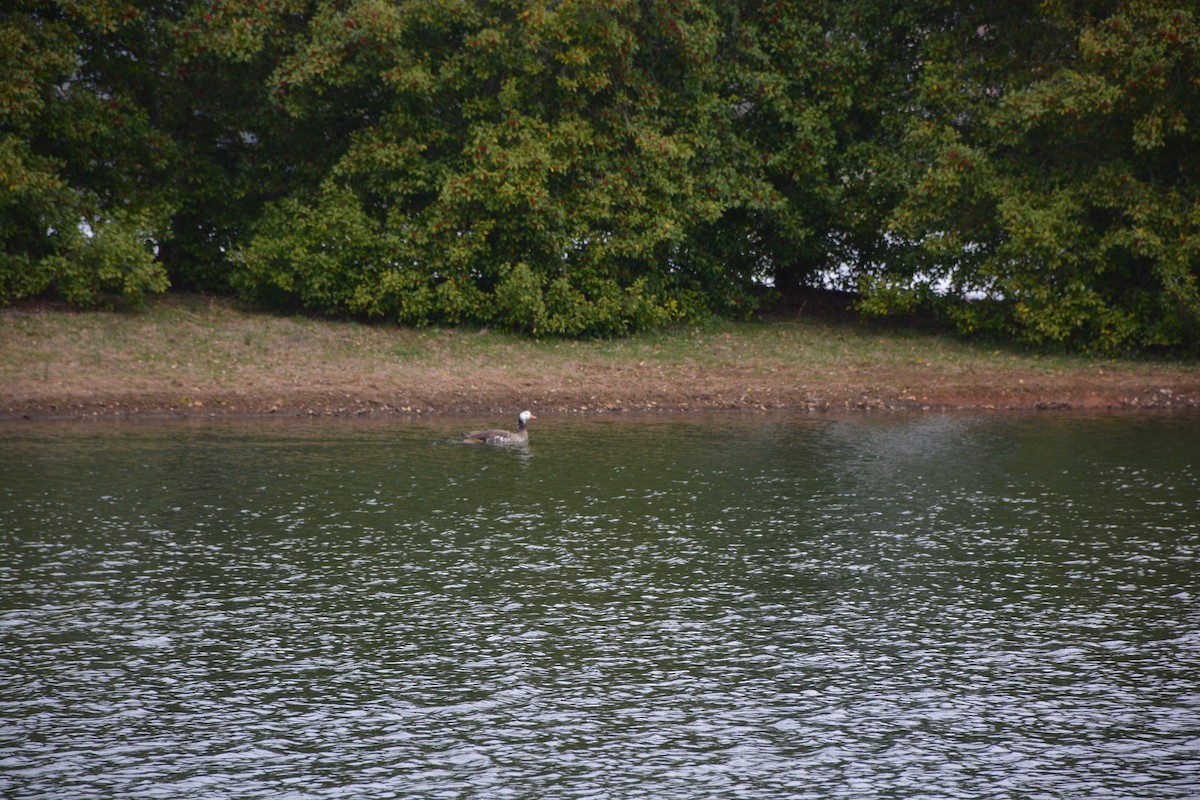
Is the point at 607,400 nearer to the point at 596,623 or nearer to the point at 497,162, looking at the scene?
the point at 497,162

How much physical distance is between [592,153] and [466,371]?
702 cm

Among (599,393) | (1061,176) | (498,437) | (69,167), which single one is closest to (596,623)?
(498,437)

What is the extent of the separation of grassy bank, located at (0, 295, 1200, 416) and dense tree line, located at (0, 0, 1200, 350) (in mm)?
1109

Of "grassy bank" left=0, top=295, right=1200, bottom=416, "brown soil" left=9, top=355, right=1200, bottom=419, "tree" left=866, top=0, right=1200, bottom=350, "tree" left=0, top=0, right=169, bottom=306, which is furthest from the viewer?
"tree" left=866, top=0, right=1200, bottom=350

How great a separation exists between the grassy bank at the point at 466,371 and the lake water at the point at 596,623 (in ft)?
15.3

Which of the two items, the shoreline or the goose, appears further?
the shoreline

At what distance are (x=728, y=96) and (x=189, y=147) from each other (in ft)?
43.5

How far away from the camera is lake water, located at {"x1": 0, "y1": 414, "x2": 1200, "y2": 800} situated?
844cm

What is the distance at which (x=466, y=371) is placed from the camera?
27.4 meters

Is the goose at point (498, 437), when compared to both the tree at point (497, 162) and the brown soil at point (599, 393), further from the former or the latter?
the tree at point (497, 162)

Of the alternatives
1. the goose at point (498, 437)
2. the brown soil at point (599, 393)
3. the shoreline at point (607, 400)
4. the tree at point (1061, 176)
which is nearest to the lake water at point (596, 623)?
the goose at point (498, 437)

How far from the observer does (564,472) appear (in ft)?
61.5

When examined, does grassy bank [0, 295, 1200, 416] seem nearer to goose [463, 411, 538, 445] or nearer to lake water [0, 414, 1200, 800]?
goose [463, 411, 538, 445]

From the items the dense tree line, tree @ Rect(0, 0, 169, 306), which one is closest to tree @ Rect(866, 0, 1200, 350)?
the dense tree line
